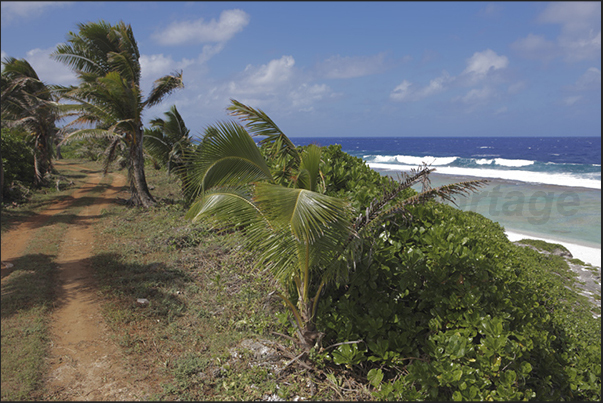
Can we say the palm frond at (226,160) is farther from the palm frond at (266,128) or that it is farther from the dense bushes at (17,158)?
the dense bushes at (17,158)

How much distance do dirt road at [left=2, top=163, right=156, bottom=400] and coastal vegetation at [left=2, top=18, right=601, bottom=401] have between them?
15 centimetres

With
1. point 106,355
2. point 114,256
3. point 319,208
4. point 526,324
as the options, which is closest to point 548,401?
point 526,324

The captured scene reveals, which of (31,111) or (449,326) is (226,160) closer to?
(449,326)

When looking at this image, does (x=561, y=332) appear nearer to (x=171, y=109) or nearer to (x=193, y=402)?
(x=193, y=402)

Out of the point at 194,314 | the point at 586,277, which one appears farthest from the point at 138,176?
the point at 586,277

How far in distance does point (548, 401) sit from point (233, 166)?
410 centimetres

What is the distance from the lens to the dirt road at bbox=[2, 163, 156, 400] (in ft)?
11.8

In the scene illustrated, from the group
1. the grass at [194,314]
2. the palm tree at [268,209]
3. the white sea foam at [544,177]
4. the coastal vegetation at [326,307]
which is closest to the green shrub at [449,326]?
the coastal vegetation at [326,307]

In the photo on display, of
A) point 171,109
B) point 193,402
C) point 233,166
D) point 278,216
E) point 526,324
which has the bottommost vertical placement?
point 193,402

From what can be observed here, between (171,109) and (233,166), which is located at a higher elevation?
(171,109)

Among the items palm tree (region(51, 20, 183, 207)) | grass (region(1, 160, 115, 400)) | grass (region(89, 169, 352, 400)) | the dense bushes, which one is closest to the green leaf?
grass (region(89, 169, 352, 400))

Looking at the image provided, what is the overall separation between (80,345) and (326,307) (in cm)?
299

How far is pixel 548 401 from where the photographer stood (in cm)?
365

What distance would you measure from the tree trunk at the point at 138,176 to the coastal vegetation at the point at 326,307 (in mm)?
5932
